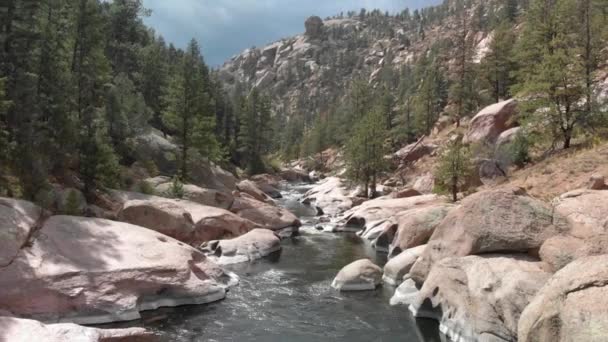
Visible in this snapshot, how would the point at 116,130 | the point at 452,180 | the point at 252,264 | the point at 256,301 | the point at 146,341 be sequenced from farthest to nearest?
the point at 116,130
the point at 452,180
the point at 252,264
the point at 256,301
the point at 146,341

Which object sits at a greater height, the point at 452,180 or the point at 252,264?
the point at 452,180

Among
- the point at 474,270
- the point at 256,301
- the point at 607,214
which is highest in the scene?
the point at 607,214

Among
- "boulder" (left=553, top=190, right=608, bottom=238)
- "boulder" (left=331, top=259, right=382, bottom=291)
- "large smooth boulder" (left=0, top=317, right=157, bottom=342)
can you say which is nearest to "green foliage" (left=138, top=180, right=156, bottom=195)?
"boulder" (left=331, top=259, right=382, bottom=291)

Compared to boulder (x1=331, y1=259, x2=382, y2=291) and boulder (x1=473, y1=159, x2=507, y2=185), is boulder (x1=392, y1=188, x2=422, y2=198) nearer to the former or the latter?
boulder (x1=473, y1=159, x2=507, y2=185)

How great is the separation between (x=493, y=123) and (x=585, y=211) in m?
25.5

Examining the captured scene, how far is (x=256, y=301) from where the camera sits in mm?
18891

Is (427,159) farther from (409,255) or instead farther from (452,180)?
(409,255)

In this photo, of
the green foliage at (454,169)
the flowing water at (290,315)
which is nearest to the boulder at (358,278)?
the flowing water at (290,315)

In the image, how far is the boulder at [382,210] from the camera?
36.3 m

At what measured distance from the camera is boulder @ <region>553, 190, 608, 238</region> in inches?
628

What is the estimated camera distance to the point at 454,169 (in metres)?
32.4

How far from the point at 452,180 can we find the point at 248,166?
48.5 meters

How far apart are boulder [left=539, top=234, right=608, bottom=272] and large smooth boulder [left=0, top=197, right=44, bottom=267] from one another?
54.7ft

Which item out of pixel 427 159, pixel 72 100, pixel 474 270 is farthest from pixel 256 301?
pixel 427 159
